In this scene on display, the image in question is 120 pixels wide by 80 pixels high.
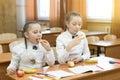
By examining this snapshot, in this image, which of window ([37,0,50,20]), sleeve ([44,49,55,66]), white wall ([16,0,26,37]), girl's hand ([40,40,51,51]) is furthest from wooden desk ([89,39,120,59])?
window ([37,0,50,20])

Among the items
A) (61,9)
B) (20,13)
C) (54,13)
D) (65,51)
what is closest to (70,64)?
(65,51)

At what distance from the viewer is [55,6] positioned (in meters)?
7.42

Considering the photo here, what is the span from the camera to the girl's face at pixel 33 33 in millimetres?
2193

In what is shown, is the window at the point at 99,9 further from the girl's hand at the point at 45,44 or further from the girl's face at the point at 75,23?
the girl's hand at the point at 45,44

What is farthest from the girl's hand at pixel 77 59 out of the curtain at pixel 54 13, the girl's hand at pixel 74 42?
the curtain at pixel 54 13

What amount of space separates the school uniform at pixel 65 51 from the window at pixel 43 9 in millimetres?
5814

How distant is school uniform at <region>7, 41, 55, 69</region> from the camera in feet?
7.22

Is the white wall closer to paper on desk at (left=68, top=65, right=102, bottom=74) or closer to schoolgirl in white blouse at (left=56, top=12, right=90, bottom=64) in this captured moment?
schoolgirl in white blouse at (left=56, top=12, right=90, bottom=64)

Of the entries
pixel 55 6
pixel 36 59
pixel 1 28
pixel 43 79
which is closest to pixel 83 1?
pixel 55 6

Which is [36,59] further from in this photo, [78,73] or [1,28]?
[1,28]

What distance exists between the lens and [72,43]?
225cm

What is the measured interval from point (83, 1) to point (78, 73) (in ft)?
16.2

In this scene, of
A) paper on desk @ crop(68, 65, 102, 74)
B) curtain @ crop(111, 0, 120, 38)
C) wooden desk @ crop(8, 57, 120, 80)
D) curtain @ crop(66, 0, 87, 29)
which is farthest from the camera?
curtain @ crop(66, 0, 87, 29)

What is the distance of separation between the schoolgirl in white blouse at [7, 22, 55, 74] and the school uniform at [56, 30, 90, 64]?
132 mm
